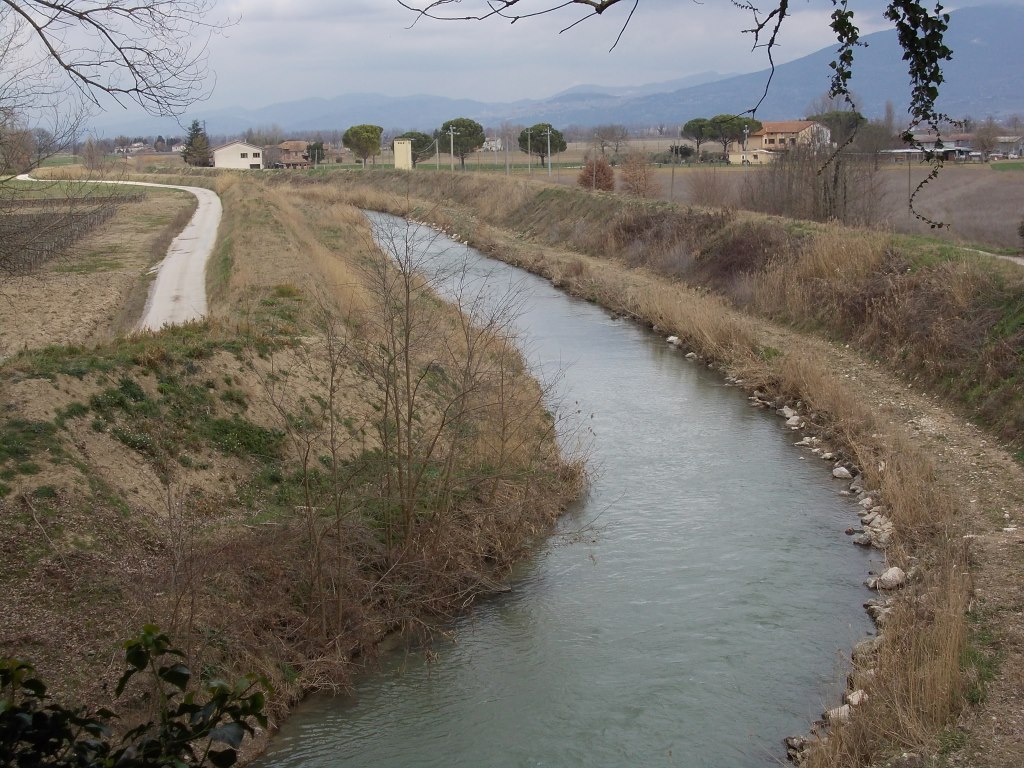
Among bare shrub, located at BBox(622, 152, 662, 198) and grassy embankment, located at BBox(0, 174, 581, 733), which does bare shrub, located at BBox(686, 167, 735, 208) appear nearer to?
bare shrub, located at BBox(622, 152, 662, 198)

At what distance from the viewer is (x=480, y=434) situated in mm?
13078

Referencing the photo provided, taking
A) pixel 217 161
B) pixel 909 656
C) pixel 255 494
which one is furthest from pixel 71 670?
pixel 217 161

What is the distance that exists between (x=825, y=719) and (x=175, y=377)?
9035 millimetres

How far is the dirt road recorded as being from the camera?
22523 mm

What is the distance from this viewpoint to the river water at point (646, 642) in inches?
338

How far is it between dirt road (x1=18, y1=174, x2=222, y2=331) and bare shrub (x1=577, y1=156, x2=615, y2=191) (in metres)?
18.4

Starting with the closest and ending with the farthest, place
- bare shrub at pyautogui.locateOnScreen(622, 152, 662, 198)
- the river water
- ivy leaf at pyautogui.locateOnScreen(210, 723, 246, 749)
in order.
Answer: ivy leaf at pyautogui.locateOnScreen(210, 723, 246, 749) < the river water < bare shrub at pyautogui.locateOnScreen(622, 152, 662, 198)

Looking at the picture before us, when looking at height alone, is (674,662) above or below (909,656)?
below

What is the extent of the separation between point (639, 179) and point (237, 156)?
7822 cm

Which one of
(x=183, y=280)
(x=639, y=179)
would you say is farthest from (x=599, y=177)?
(x=183, y=280)

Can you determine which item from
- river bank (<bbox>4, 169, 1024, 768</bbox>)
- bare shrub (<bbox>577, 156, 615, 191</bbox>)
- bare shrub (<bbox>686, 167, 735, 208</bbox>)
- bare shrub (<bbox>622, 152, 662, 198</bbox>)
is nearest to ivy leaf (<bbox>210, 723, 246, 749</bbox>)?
river bank (<bbox>4, 169, 1024, 768</bbox>)

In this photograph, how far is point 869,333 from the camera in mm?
21156

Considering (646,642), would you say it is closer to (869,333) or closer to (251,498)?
(251,498)

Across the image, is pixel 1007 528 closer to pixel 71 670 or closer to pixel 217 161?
pixel 71 670
